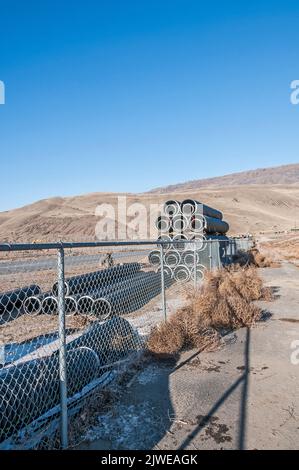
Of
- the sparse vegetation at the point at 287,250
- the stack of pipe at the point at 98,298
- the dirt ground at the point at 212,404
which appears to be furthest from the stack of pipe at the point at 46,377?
the sparse vegetation at the point at 287,250

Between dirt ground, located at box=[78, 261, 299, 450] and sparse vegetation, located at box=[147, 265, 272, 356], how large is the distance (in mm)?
264

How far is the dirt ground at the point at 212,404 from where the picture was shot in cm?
342

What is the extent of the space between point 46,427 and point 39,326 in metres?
5.57

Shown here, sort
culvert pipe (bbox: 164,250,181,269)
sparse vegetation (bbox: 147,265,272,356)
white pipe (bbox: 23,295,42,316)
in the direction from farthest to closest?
culvert pipe (bbox: 164,250,181,269) < white pipe (bbox: 23,295,42,316) < sparse vegetation (bbox: 147,265,272,356)

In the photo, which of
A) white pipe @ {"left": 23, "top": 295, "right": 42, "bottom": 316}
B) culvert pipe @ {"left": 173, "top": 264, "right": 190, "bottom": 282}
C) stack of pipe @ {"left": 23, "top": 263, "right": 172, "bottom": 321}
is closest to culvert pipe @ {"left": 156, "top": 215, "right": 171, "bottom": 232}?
culvert pipe @ {"left": 173, "top": 264, "right": 190, "bottom": 282}

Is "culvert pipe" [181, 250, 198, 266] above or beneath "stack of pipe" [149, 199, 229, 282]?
beneath

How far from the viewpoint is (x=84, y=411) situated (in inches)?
148

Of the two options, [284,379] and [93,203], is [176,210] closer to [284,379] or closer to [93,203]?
[284,379]

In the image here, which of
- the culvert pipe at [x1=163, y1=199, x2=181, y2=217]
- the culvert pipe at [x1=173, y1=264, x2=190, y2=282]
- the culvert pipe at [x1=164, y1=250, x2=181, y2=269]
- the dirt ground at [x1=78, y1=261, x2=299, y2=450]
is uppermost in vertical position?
the culvert pipe at [x1=163, y1=199, x2=181, y2=217]

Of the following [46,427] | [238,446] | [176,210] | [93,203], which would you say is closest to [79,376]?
[46,427]

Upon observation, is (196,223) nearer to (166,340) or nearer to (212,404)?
(166,340)

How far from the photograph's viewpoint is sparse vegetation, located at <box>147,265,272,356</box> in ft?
19.2

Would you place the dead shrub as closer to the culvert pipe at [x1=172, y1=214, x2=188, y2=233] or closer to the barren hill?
the culvert pipe at [x1=172, y1=214, x2=188, y2=233]

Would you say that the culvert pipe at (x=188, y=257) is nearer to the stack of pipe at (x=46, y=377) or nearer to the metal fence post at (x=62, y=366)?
the stack of pipe at (x=46, y=377)
